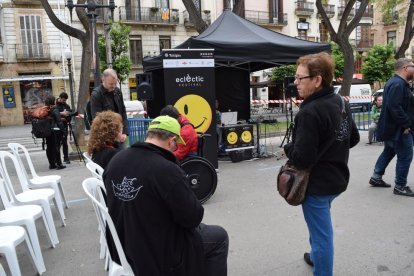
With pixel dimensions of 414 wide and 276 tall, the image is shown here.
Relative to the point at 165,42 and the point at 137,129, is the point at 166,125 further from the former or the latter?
the point at 165,42

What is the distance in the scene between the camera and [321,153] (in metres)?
2.68

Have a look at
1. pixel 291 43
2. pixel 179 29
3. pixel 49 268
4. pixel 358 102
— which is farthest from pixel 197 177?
pixel 179 29

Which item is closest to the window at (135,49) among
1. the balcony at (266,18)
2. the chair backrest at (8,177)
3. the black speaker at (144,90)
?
the balcony at (266,18)

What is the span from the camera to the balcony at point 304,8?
36.7 m

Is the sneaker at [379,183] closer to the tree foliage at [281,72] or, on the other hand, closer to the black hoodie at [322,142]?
the black hoodie at [322,142]

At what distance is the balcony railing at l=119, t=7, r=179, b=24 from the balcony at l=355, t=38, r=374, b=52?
20.8 metres

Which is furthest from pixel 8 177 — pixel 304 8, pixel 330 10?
pixel 330 10

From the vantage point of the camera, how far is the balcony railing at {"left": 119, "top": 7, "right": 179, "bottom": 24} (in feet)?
94.7

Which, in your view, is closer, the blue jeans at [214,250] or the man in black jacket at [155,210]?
the man in black jacket at [155,210]

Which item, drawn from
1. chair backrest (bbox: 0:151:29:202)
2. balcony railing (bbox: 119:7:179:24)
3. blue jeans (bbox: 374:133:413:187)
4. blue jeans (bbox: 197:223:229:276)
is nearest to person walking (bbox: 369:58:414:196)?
blue jeans (bbox: 374:133:413:187)

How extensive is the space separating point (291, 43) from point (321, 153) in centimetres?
650

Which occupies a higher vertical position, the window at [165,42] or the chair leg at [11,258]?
the window at [165,42]

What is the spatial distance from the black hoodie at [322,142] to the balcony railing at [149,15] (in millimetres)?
28106

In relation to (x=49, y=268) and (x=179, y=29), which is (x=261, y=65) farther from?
(x=179, y=29)
